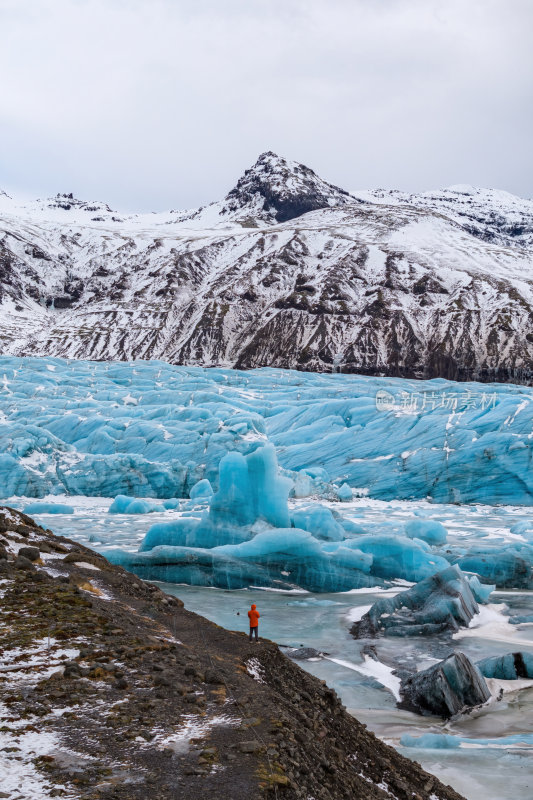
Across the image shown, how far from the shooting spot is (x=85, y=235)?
6033 inches

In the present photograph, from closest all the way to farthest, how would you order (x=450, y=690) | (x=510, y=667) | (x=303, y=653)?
(x=450, y=690) → (x=510, y=667) → (x=303, y=653)

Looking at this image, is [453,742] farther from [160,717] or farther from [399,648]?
[160,717]

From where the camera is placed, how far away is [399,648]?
12.5 metres

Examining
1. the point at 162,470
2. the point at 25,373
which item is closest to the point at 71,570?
the point at 162,470

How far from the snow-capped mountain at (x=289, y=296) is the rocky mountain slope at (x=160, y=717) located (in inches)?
3515

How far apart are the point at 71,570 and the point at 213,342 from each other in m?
96.6

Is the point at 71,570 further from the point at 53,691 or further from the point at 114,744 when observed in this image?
the point at 114,744

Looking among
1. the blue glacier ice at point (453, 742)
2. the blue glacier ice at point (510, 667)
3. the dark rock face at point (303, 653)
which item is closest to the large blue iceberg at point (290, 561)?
the dark rock face at point (303, 653)

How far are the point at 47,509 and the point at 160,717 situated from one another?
68.0ft

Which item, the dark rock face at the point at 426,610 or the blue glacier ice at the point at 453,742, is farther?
the dark rock face at the point at 426,610

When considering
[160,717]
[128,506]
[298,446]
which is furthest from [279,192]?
[160,717]

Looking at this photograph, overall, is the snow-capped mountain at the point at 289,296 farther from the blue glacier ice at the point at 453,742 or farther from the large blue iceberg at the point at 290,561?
the blue glacier ice at the point at 453,742

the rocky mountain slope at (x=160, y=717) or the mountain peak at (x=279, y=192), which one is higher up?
the mountain peak at (x=279, y=192)

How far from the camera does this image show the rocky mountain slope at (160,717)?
4461 mm
